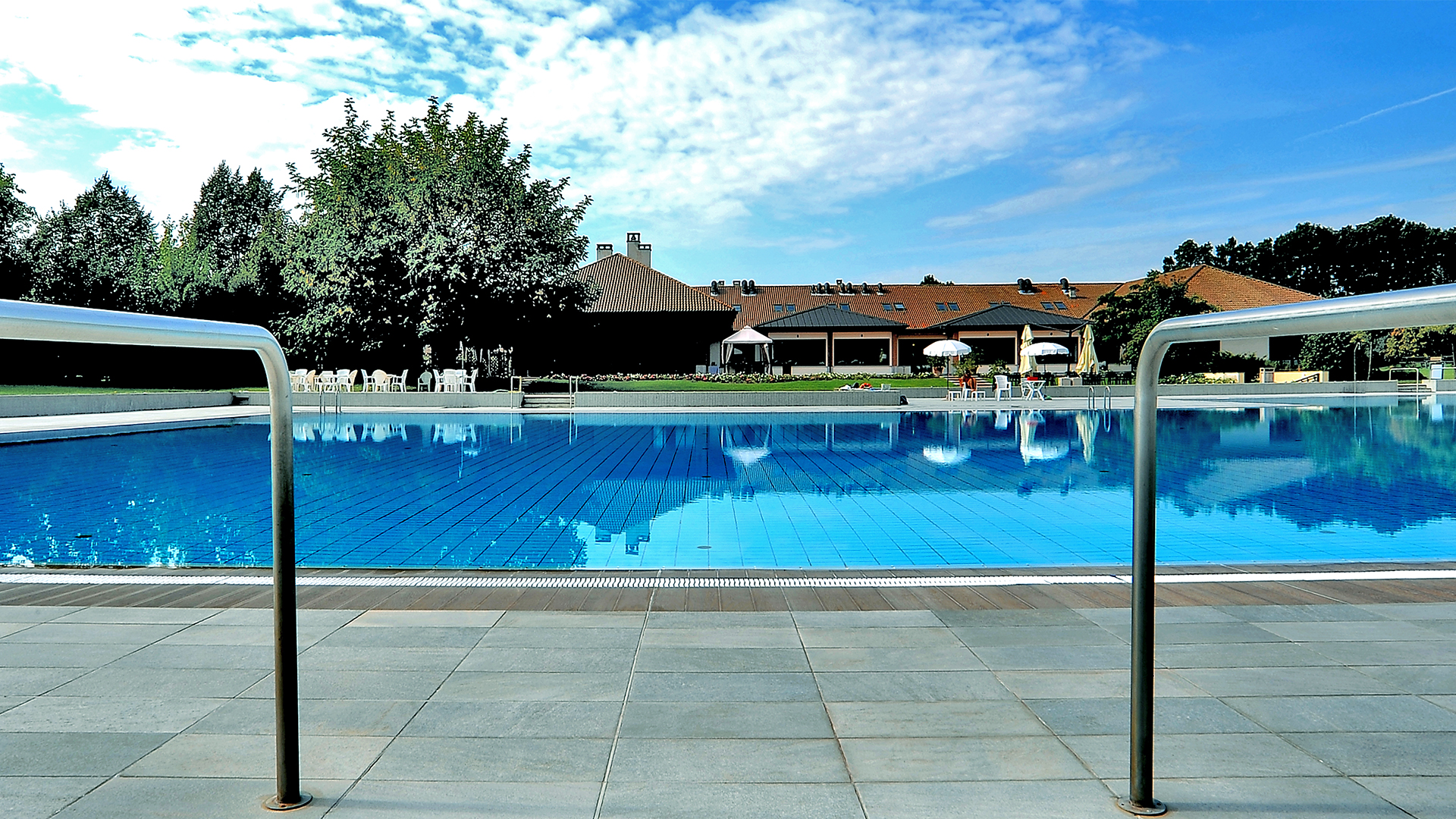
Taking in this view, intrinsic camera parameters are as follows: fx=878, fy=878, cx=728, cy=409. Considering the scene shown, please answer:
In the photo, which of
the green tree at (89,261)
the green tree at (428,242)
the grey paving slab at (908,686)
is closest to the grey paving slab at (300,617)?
the grey paving slab at (908,686)

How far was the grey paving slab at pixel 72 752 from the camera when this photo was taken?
2559mm

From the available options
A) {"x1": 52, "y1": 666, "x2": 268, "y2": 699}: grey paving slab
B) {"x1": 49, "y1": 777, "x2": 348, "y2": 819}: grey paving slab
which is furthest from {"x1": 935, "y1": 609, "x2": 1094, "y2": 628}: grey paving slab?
{"x1": 52, "y1": 666, "x2": 268, "y2": 699}: grey paving slab

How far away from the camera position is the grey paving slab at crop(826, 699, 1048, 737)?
2.83 meters

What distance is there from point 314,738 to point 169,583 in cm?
297

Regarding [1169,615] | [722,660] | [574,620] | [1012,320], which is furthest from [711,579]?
[1012,320]

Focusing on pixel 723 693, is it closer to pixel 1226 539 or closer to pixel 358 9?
pixel 1226 539

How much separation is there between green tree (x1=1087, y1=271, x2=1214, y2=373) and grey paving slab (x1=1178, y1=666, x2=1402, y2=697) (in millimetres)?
30913

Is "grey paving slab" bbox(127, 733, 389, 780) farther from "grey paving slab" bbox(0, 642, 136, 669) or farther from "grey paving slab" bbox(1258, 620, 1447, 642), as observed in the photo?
"grey paving slab" bbox(1258, 620, 1447, 642)

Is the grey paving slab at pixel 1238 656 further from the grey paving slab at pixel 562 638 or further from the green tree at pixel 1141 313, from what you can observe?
the green tree at pixel 1141 313

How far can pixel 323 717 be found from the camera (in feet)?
9.73

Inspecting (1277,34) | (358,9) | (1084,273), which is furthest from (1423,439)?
(1084,273)

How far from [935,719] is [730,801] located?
903 mm

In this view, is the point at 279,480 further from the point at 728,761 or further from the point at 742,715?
the point at 742,715

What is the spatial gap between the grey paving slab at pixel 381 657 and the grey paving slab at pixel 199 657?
0.59ft
